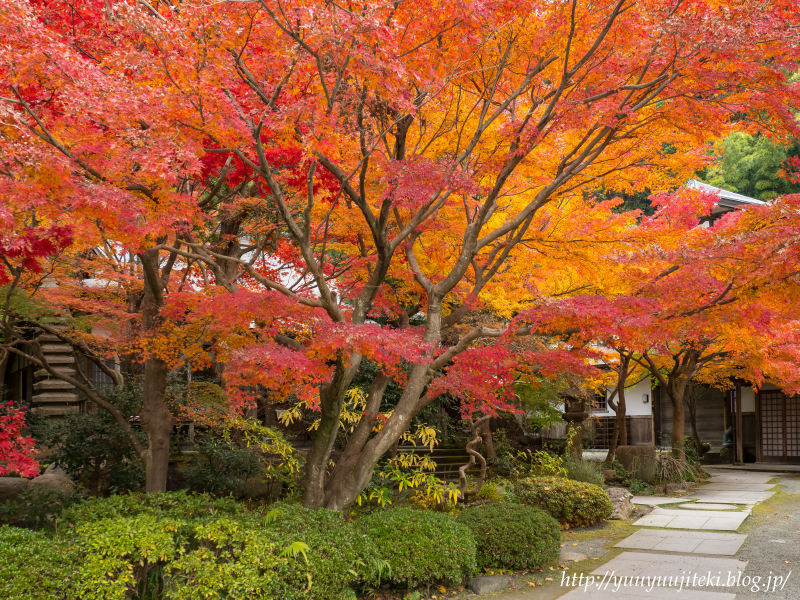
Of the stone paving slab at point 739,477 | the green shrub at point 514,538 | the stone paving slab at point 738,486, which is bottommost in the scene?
the stone paving slab at point 739,477

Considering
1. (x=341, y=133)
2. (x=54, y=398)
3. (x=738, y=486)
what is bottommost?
(x=738, y=486)

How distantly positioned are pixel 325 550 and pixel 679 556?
448 cm

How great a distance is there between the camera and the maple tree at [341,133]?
15.8 ft

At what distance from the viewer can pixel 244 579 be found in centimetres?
433

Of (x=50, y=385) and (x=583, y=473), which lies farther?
(x=583, y=473)

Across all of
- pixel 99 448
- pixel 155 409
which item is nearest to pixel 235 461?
pixel 99 448

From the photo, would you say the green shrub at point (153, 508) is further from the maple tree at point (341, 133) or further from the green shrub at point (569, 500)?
the green shrub at point (569, 500)

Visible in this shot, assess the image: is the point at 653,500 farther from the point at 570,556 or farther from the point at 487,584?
the point at 487,584

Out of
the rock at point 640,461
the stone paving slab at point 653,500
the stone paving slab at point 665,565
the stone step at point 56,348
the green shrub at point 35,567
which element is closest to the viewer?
the green shrub at point 35,567

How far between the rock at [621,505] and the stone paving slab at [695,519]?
0.88 feet

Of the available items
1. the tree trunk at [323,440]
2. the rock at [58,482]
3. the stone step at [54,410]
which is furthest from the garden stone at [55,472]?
the tree trunk at [323,440]

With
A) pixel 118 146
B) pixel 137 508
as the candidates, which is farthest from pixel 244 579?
pixel 118 146

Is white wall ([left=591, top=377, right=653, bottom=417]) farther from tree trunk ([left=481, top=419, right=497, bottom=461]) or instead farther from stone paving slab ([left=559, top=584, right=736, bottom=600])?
stone paving slab ([left=559, top=584, right=736, bottom=600])

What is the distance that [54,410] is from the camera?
33.5 ft
